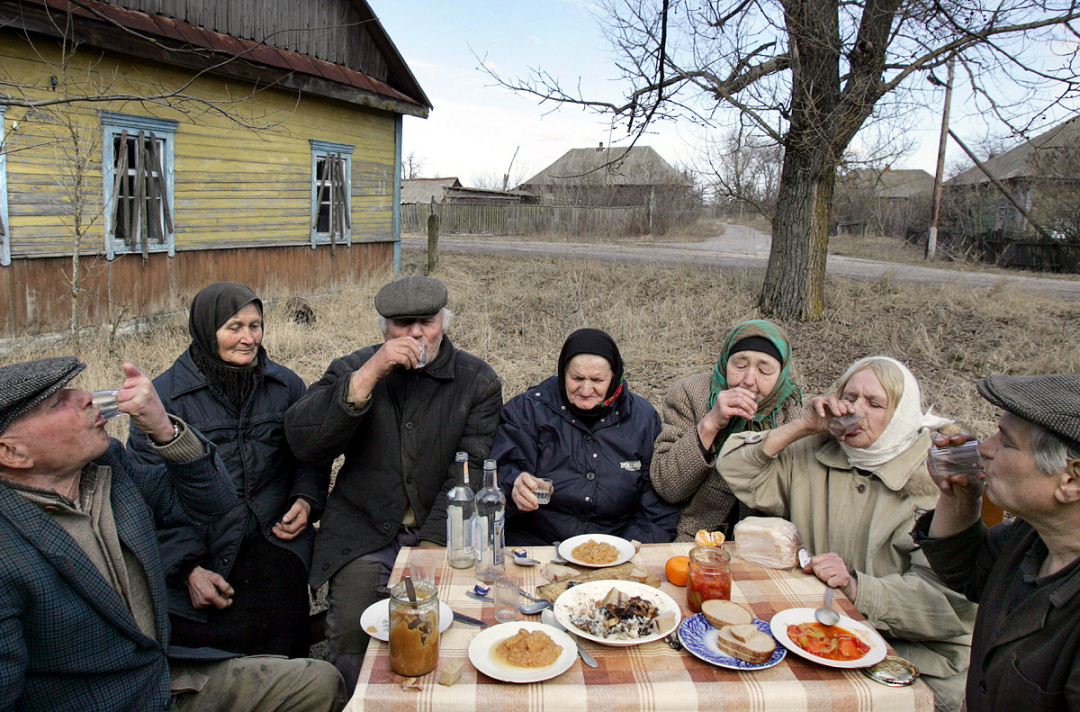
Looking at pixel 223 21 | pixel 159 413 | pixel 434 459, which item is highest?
pixel 223 21

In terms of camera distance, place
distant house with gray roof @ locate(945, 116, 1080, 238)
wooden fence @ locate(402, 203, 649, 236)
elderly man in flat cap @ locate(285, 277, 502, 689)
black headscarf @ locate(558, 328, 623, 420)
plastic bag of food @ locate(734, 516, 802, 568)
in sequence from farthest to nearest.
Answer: wooden fence @ locate(402, 203, 649, 236) < distant house with gray roof @ locate(945, 116, 1080, 238) < black headscarf @ locate(558, 328, 623, 420) < elderly man in flat cap @ locate(285, 277, 502, 689) < plastic bag of food @ locate(734, 516, 802, 568)

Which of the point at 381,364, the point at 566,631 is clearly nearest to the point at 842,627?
the point at 566,631

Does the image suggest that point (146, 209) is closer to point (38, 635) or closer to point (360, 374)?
point (360, 374)

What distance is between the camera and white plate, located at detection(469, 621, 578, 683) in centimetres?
177

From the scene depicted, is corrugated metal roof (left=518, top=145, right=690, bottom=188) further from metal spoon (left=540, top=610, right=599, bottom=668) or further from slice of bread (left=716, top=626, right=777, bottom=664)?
slice of bread (left=716, top=626, right=777, bottom=664)

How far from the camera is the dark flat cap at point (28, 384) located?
6.02ft

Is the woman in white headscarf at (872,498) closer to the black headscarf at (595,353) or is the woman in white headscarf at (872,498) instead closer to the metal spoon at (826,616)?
the metal spoon at (826,616)

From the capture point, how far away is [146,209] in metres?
9.02

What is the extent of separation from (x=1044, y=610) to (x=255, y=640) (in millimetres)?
2659

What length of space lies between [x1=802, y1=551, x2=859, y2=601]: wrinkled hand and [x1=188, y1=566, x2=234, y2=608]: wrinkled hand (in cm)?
224

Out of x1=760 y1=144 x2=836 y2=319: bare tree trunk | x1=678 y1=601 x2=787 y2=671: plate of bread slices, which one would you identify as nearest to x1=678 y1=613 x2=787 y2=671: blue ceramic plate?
x1=678 y1=601 x2=787 y2=671: plate of bread slices

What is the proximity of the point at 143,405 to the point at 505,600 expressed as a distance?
1.26 m

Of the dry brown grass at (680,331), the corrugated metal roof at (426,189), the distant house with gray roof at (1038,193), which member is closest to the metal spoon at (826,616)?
the dry brown grass at (680,331)

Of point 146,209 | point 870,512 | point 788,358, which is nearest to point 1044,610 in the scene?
point 870,512
